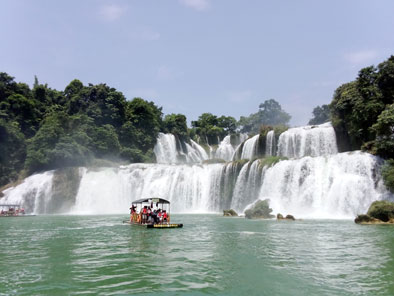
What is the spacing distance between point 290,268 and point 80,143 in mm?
42006

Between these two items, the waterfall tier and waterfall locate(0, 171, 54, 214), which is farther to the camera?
waterfall locate(0, 171, 54, 214)

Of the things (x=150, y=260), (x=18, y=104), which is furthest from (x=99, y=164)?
(x=150, y=260)

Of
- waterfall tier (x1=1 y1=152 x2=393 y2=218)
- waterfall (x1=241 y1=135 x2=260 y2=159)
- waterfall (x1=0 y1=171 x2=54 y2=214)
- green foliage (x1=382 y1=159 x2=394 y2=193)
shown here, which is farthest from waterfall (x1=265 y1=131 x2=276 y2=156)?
waterfall (x1=0 y1=171 x2=54 y2=214)

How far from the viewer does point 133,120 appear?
58.0 meters

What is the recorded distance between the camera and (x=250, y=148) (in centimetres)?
4209

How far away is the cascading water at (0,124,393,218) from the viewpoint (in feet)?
84.9

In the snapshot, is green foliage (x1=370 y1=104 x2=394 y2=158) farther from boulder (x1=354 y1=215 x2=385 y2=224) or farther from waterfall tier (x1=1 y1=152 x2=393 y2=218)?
boulder (x1=354 y1=215 x2=385 y2=224)

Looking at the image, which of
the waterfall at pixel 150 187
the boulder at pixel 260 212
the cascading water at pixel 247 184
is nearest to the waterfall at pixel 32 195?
the cascading water at pixel 247 184

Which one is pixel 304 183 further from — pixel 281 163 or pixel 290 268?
pixel 290 268

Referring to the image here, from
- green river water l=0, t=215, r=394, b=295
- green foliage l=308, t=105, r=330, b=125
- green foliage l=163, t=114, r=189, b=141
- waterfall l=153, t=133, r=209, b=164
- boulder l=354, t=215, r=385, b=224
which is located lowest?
green river water l=0, t=215, r=394, b=295

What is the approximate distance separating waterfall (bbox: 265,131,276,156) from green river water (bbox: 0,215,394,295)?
24.6m

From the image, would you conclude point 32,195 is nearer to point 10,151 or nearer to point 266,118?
point 10,151

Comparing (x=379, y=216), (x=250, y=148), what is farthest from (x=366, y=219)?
(x=250, y=148)

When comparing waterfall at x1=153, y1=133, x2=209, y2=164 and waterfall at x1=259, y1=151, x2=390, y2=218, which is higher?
waterfall at x1=153, y1=133, x2=209, y2=164
